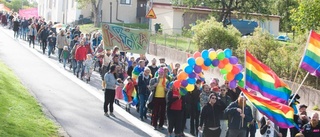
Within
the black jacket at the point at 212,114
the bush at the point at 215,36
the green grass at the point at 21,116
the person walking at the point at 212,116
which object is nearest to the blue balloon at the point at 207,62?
the person walking at the point at 212,116

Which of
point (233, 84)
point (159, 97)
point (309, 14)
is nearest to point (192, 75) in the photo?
point (233, 84)

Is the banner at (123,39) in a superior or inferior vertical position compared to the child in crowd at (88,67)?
superior

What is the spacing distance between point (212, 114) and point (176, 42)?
874 inches

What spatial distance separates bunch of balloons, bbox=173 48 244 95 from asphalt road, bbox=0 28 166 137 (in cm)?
184

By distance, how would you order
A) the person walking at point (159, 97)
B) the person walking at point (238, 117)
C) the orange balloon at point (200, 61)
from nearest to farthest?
the person walking at point (238, 117) < the orange balloon at point (200, 61) < the person walking at point (159, 97)

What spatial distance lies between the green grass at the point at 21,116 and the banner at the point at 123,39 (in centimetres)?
598

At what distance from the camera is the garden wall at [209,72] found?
73.6ft

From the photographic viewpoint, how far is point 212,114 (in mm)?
13969

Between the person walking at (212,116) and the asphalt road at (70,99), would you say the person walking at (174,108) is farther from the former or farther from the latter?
the person walking at (212,116)

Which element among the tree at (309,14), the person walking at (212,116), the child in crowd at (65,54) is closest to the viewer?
the person walking at (212,116)

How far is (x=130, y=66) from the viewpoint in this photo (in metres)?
21.7

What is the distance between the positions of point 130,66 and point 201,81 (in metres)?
5.75

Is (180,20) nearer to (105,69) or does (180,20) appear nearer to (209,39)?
(209,39)

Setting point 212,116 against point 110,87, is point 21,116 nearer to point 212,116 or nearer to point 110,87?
point 110,87
